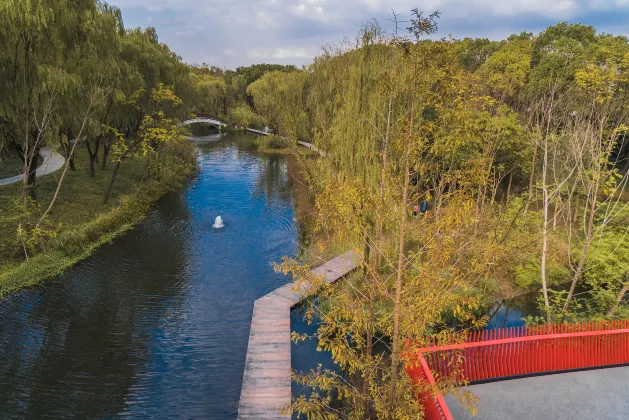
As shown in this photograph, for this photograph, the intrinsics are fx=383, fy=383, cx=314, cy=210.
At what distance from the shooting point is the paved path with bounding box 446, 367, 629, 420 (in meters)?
7.57

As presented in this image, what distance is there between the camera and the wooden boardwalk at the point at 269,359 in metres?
7.91

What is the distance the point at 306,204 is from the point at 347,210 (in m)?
18.2

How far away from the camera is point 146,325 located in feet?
37.1

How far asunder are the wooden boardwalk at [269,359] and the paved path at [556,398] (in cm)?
359

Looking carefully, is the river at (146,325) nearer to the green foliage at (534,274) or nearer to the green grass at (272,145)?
the green foliage at (534,274)

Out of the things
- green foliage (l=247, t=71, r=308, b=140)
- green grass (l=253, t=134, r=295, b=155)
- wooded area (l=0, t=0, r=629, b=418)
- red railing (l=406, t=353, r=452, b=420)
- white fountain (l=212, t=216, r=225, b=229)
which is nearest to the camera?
wooded area (l=0, t=0, r=629, b=418)

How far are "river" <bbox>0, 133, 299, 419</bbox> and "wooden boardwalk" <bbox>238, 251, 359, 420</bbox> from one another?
1.75 feet

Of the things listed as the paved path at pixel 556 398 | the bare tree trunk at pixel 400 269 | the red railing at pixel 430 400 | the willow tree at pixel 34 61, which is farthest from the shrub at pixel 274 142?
the bare tree trunk at pixel 400 269

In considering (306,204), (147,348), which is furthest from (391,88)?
(306,204)

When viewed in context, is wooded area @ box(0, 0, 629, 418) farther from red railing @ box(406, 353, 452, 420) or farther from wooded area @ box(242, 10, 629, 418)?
red railing @ box(406, 353, 452, 420)

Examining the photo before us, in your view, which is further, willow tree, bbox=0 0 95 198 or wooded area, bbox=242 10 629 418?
willow tree, bbox=0 0 95 198

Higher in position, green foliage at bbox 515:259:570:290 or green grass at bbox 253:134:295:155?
green grass at bbox 253:134:295:155

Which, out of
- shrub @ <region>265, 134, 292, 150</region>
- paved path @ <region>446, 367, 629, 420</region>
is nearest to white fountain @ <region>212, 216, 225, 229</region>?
paved path @ <region>446, 367, 629, 420</region>

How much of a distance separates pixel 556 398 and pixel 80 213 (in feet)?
64.8
